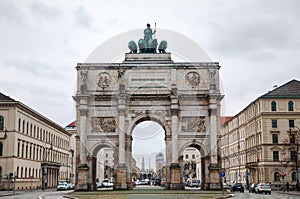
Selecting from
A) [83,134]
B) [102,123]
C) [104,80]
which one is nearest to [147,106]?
[102,123]

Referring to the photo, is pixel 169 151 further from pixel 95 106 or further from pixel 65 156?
pixel 65 156

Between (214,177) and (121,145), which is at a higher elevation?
(121,145)

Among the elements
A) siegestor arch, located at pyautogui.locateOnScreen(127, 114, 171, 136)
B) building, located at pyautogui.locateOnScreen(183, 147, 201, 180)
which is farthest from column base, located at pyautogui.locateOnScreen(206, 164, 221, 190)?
building, located at pyautogui.locateOnScreen(183, 147, 201, 180)

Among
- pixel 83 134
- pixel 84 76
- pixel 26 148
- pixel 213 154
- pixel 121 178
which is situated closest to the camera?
pixel 121 178

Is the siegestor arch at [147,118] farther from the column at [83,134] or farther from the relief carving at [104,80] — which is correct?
the relief carving at [104,80]

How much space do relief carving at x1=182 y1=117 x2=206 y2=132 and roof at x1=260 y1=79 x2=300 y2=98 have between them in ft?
74.1

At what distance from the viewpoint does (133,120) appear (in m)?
54.4

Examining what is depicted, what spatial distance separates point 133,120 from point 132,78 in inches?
A: 197

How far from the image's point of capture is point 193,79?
55.2m

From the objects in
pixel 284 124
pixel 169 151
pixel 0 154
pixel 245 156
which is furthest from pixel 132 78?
pixel 245 156

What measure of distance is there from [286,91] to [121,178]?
35397mm

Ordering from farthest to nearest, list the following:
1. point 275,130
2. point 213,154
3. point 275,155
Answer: point 275,130
point 275,155
point 213,154

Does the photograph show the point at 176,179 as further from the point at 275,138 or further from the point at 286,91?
the point at 286,91

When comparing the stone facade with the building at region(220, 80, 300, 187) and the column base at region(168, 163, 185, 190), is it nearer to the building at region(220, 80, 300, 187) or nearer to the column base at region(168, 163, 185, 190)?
the column base at region(168, 163, 185, 190)
